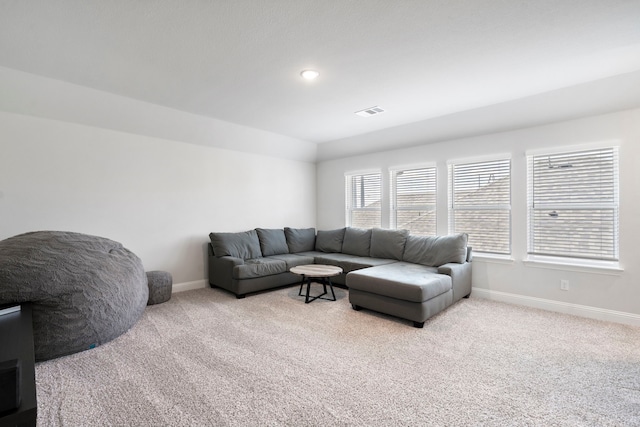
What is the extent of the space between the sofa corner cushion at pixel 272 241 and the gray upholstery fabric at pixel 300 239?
0.11 meters

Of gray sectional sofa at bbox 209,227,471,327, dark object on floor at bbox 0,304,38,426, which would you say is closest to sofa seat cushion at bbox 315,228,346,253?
gray sectional sofa at bbox 209,227,471,327

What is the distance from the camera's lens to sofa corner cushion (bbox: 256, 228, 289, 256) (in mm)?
5254

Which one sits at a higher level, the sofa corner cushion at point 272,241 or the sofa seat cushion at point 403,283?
the sofa corner cushion at point 272,241

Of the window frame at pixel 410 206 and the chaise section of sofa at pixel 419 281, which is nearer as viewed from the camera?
the chaise section of sofa at pixel 419 281

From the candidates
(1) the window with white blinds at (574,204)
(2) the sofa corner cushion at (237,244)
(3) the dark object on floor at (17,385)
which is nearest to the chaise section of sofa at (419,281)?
(1) the window with white blinds at (574,204)

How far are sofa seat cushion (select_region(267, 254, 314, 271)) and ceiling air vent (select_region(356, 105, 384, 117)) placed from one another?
246 centimetres

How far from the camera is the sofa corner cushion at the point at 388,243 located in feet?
15.8

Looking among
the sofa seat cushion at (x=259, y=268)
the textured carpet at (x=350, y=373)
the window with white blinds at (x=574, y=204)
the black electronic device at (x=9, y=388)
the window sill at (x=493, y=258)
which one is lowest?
the textured carpet at (x=350, y=373)

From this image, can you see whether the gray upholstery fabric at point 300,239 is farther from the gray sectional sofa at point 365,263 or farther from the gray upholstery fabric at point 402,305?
the gray upholstery fabric at point 402,305

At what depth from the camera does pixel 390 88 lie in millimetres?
3402

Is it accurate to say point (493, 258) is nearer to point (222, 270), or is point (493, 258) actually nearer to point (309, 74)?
point (309, 74)

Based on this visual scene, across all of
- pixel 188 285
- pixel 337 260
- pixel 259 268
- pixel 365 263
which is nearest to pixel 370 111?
pixel 365 263

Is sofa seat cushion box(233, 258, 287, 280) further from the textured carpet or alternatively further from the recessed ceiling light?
the recessed ceiling light

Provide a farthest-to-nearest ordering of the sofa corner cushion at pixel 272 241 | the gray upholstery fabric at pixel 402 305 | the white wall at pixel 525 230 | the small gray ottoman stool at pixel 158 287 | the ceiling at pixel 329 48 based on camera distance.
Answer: the sofa corner cushion at pixel 272 241
the small gray ottoman stool at pixel 158 287
the white wall at pixel 525 230
the gray upholstery fabric at pixel 402 305
the ceiling at pixel 329 48
